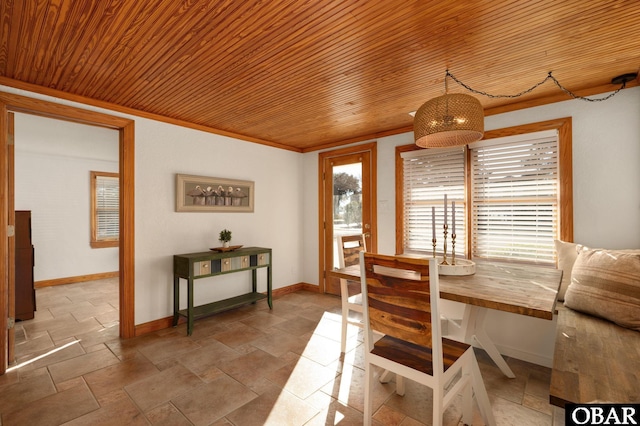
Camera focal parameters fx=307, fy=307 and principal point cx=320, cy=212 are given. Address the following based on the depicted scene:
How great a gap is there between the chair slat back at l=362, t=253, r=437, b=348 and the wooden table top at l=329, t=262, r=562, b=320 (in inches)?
11.9

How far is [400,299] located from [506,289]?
0.71 meters

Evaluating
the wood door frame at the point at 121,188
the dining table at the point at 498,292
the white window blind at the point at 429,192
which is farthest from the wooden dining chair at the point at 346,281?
the wood door frame at the point at 121,188

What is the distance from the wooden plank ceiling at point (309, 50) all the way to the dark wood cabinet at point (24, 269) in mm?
1983

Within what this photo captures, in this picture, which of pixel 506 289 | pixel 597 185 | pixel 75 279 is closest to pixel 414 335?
pixel 506 289

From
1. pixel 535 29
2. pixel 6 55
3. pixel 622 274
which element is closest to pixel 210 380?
pixel 6 55

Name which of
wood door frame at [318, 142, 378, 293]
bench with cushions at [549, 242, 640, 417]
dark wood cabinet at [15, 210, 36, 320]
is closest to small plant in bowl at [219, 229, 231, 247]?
wood door frame at [318, 142, 378, 293]

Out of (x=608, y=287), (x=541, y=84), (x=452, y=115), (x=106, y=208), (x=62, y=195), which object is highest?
(x=541, y=84)

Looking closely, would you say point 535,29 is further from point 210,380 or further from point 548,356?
point 210,380

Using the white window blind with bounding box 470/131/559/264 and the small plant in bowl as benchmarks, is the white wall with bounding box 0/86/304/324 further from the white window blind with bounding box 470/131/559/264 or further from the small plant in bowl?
the white window blind with bounding box 470/131/559/264

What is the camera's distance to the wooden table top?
1474 mm

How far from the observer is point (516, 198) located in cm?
306

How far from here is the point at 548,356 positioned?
258 cm

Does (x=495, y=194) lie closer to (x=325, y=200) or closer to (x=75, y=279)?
(x=325, y=200)

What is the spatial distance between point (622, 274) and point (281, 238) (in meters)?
3.85
